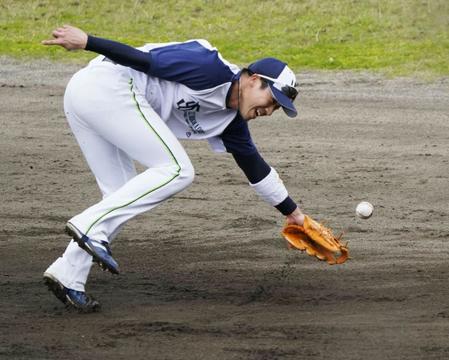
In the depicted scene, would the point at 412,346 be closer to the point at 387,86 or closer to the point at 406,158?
the point at 406,158

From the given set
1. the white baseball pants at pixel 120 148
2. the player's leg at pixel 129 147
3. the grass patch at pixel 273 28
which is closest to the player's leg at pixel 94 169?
the white baseball pants at pixel 120 148

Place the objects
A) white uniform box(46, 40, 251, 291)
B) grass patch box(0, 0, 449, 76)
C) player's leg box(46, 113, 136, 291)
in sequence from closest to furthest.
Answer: white uniform box(46, 40, 251, 291), player's leg box(46, 113, 136, 291), grass patch box(0, 0, 449, 76)

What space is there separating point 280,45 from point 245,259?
7410 millimetres

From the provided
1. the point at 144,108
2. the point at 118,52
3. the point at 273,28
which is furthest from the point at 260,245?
the point at 273,28

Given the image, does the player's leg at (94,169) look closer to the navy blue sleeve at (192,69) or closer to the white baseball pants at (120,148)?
the white baseball pants at (120,148)

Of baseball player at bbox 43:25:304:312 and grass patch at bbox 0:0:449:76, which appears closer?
baseball player at bbox 43:25:304:312

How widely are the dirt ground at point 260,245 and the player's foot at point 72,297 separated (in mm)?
55

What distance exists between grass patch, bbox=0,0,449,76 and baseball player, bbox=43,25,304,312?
24.5 feet

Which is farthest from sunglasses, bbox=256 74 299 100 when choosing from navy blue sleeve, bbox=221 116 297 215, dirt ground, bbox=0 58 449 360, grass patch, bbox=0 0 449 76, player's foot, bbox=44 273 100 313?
grass patch, bbox=0 0 449 76

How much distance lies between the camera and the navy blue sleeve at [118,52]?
611 cm

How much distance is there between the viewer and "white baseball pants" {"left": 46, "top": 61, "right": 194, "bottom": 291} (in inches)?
244

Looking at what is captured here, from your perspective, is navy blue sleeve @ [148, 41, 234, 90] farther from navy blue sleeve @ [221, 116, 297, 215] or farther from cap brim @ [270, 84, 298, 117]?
navy blue sleeve @ [221, 116, 297, 215]

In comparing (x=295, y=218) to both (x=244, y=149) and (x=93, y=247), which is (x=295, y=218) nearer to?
(x=244, y=149)

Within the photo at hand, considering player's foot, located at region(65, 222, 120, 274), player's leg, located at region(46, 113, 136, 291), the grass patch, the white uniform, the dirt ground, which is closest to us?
the dirt ground
